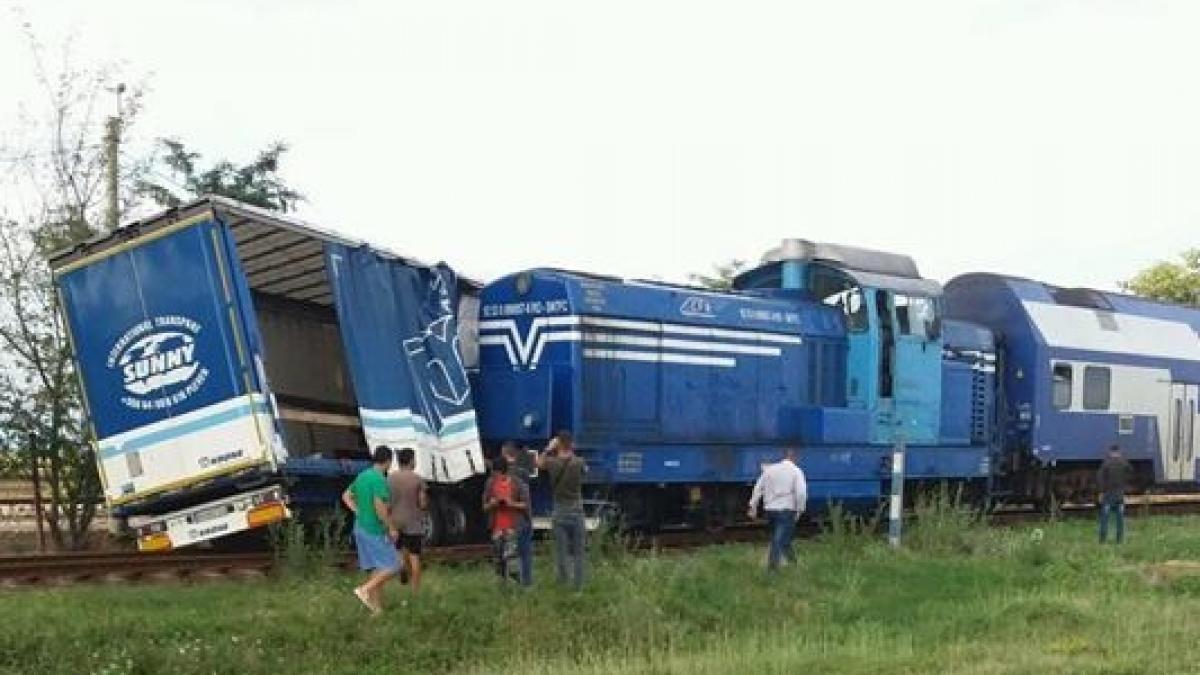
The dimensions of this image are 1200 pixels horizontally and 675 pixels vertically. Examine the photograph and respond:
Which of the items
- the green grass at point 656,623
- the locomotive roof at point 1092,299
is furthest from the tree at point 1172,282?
the green grass at point 656,623

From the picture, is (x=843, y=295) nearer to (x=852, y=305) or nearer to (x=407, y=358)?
(x=852, y=305)

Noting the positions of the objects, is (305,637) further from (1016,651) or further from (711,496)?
(711,496)

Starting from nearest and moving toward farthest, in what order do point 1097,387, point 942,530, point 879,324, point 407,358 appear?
point 407,358 → point 942,530 → point 879,324 → point 1097,387

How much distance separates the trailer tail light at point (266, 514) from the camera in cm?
1337

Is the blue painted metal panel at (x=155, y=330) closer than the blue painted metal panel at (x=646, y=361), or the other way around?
the blue painted metal panel at (x=155, y=330)

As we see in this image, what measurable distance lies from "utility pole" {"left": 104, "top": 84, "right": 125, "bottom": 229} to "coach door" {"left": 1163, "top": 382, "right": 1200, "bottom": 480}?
777 inches

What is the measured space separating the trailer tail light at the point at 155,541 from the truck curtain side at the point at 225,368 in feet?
0.05

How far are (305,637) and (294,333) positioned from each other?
6.58m

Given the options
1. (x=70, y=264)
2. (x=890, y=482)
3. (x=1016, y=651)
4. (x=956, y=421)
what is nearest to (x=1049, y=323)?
(x=956, y=421)

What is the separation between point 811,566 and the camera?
51.2ft

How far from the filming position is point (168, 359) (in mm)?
13805

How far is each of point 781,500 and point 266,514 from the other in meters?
5.79

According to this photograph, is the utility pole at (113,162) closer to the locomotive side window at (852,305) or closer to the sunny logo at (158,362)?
the sunny logo at (158,362)

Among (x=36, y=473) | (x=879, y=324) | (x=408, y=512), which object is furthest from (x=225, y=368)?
(x=879, y=324)
